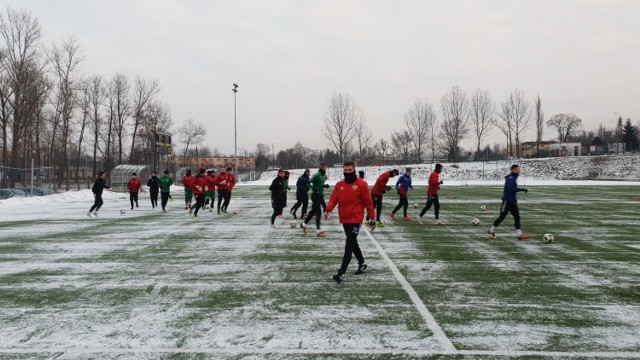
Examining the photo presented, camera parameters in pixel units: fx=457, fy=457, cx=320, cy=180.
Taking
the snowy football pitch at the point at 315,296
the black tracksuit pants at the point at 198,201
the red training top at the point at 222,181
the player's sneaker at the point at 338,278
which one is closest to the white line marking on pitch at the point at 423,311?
the snowy football pitch at the point at 315,296

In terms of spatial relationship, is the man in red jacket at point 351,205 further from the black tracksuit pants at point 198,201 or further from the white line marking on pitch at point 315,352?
the black tracksuit pants at point 198,201

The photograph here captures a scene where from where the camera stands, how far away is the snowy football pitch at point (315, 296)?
477cm

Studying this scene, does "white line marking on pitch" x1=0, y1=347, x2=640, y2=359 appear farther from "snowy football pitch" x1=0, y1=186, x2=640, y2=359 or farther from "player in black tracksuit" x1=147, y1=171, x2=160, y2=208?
"player in black tracksuit" x1=147, y1=171, x2=160, y2=208

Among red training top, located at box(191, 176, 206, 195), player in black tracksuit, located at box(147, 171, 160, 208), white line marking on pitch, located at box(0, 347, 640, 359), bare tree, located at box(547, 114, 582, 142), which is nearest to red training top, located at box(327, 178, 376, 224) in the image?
white line marking on pitch, located at box(0, 347, 640, 359)

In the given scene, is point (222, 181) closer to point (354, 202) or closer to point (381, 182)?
point (381, 182)

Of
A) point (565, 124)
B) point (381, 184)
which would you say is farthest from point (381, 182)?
point (565, 124)

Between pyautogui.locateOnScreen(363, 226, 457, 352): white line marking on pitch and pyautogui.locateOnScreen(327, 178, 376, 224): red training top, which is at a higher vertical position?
pyautogui.locateOnScreen(327, 178, 376, 224): red training top

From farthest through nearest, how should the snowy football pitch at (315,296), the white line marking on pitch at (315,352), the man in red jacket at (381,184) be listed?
the man in red jacket at (381,184) → the snowy football pitch at (315,296) → the white line marking on pitch at (315,352)

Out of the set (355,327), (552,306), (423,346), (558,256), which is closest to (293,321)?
(355,327)

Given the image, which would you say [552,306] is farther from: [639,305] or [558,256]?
[558,256]

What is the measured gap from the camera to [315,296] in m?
6.64

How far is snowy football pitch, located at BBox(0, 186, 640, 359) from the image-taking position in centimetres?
477

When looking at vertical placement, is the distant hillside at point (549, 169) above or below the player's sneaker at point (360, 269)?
above

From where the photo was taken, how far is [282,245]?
11.3 m
